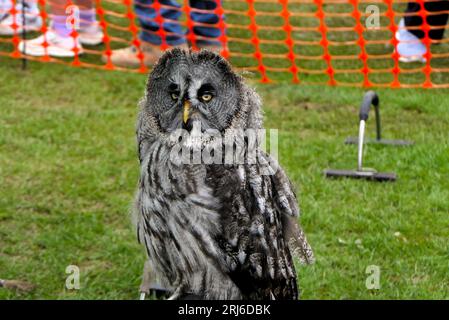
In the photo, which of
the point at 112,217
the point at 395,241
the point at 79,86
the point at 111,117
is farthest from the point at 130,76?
the point at 395,241

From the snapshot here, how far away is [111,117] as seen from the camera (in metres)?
6.23

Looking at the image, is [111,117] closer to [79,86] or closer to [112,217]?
[79,86]

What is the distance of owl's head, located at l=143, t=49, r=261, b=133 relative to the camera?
2.79 m

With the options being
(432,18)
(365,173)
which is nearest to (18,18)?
(432,18)

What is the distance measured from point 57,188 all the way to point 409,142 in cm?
260

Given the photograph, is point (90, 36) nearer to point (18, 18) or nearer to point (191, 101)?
point (18, 18)

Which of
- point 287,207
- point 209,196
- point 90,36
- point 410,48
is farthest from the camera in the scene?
point 90,36

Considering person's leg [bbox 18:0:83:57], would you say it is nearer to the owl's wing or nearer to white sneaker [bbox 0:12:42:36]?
white sneaker [bbox 0:12:42:36]

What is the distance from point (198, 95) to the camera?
283 cm

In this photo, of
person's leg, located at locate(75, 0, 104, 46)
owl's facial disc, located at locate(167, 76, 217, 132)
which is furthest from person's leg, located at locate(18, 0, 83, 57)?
owl's facial disc, located at locate(167, 76, 217, 132)

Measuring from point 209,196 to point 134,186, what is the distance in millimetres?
2291

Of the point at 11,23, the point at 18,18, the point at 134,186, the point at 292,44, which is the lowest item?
the point at 134,186

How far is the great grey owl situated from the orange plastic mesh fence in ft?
10.7

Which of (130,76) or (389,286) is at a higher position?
(130,76)
